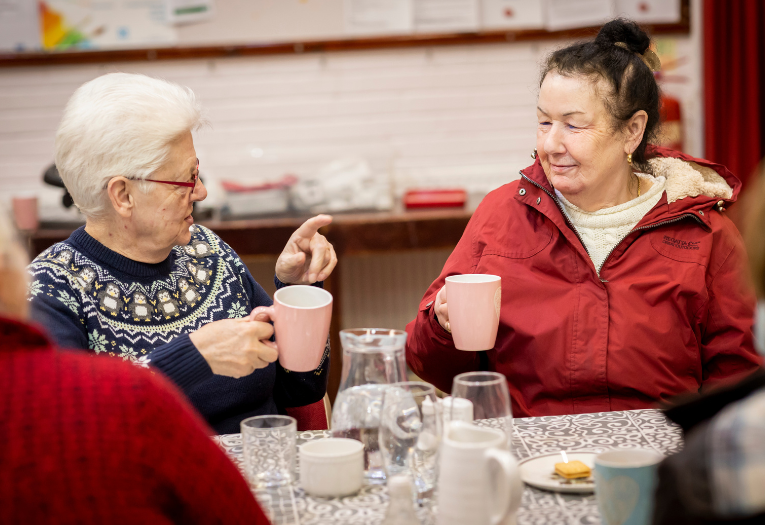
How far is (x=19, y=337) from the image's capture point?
0.81 m

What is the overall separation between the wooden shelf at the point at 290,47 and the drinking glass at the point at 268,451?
119 inches

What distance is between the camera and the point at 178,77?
394 cm

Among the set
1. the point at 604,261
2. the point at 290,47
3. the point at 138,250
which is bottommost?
the point at 604,261

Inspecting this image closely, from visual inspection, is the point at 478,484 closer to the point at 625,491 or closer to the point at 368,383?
the point at 625,491

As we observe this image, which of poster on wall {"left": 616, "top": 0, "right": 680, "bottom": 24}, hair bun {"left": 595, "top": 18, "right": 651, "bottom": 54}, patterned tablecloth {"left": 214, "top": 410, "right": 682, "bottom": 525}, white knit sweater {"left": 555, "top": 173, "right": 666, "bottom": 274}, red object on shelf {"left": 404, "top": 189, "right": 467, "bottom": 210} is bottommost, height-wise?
patterned tablecloth {"left": 214, "top": 410, "right": 682, "bottom": 525}

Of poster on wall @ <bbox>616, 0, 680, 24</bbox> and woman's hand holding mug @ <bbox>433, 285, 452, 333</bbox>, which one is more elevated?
poster on wall @ <bbox>616, 0, 680, 24</bbox>

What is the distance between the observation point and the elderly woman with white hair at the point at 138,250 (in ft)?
5.15

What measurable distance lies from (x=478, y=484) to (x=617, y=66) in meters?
1.28

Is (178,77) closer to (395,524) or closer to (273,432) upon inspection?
(273,432)

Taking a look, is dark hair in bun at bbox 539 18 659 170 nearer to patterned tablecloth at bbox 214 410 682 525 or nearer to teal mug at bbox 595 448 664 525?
patterned tablecloth at bbox 214 410 682 525

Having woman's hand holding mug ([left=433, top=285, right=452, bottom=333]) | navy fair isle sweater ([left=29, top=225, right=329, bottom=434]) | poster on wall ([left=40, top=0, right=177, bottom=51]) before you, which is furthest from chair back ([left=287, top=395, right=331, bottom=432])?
poster on wall ([left=40, top=0, right=177, bottom=51])

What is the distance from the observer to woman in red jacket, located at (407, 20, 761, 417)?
1.71 m

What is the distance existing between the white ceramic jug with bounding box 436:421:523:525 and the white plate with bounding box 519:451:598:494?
0.55 feet

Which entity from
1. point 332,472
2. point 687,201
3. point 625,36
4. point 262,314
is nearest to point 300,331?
point 262,314
